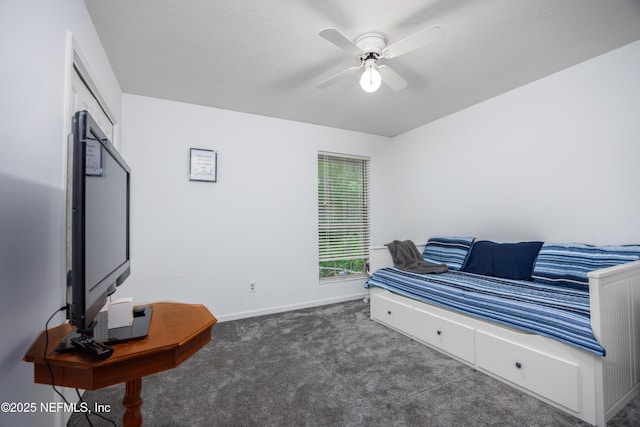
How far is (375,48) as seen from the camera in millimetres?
2023

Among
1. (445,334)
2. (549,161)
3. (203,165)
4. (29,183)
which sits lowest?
(445,334)

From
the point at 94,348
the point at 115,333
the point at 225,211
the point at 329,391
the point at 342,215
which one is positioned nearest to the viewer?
the point at 94,348

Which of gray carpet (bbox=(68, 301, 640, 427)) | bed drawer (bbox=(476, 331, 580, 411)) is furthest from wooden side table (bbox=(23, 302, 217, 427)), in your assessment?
bed drawer (bbox=(476, 331, 580, 411))

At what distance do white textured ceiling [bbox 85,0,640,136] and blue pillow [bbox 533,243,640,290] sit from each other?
1.54m

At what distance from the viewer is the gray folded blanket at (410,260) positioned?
2977 mm

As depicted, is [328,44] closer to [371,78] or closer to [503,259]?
[371,78]

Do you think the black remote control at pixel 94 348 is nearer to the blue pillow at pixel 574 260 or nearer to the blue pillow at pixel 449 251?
the blue pillow at pixel 574 260

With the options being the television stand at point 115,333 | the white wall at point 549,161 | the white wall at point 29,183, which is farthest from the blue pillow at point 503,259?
the white wall at point 29,183

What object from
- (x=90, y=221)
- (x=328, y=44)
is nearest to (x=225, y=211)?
(x=328, y=44)

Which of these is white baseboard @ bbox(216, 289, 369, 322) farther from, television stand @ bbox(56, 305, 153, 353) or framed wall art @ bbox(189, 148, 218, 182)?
television stand @ bbox(56, 305, 153, 353)

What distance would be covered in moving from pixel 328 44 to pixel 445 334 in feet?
7.98

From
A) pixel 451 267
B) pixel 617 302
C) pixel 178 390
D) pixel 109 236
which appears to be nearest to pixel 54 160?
pixel 109 236

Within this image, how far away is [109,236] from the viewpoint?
3.88 ft

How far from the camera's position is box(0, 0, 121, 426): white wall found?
37.2 inches
